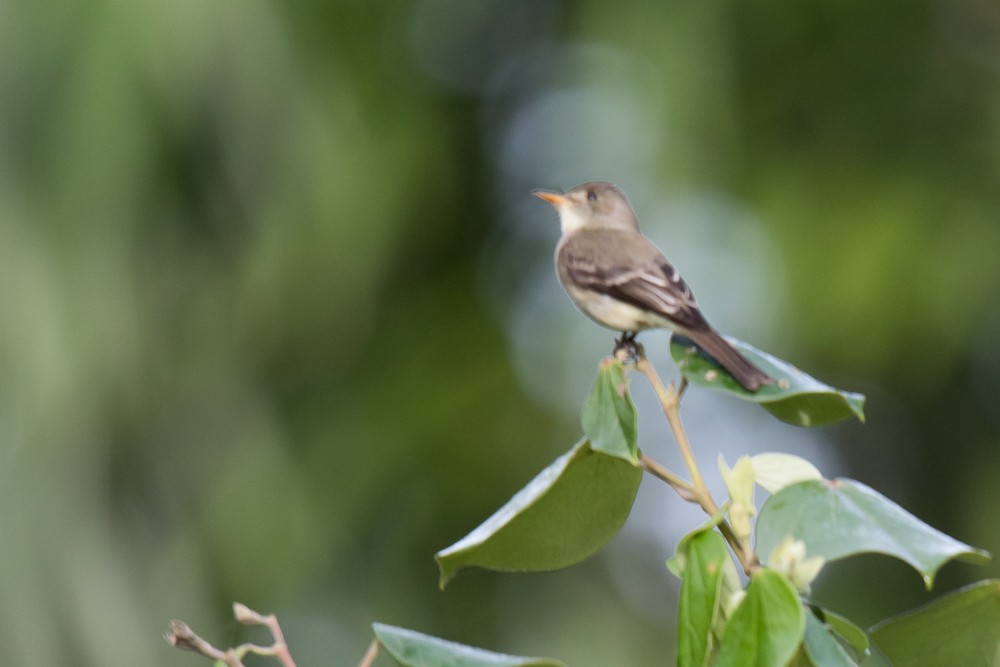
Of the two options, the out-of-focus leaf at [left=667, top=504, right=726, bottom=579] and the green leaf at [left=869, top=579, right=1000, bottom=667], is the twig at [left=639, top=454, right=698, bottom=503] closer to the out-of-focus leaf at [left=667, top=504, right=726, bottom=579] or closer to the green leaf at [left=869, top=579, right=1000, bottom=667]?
the out-of-focus leaf at [left=667, top=504, right=726, bottom=579]

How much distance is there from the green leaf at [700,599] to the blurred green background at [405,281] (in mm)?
3438

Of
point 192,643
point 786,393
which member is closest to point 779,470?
point 786,393

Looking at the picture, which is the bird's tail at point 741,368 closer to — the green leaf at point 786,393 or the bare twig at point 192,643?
the green leaf at point 786,393

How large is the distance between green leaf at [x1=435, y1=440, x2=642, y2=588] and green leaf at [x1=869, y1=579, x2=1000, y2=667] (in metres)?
0.29

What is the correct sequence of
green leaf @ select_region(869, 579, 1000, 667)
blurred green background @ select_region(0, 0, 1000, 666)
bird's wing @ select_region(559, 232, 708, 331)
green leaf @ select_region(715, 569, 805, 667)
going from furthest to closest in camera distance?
blurred green background @ select_region(0, 0, 1000, 666) < bird's wing @ select_region(559, 232, 708, 331) < green leaf @ select_region(869, 579, 1000, 667) < green leaf @ select_region(715, 569, 805, 667)

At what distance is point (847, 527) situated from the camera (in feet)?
3.56

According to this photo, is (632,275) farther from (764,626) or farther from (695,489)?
(764,626)

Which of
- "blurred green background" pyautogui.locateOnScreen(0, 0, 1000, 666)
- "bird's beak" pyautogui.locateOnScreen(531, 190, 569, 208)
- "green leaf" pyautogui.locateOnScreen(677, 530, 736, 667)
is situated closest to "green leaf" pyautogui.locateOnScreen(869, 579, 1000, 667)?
"green leaf" pyautogui.locateOnScreen(677, 530, 736, 667)

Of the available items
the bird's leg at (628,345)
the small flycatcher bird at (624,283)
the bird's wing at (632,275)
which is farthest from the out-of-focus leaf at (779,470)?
the bird's leg at (628,345)

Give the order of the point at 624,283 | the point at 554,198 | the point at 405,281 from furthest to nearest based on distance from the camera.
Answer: the point at 405,281
the point at 554,198
the point at 624,283

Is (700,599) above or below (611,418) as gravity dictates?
below

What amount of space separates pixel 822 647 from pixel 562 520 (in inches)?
12.4

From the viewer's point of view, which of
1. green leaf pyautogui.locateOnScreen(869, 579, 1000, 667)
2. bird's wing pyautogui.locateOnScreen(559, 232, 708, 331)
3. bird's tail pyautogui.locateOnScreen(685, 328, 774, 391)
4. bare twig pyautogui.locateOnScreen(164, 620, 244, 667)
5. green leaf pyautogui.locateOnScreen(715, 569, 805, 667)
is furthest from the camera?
bird's wing pyautogui.locateOnScreen(559, 232, 708, 331)

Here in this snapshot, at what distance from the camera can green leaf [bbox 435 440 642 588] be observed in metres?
1.27
